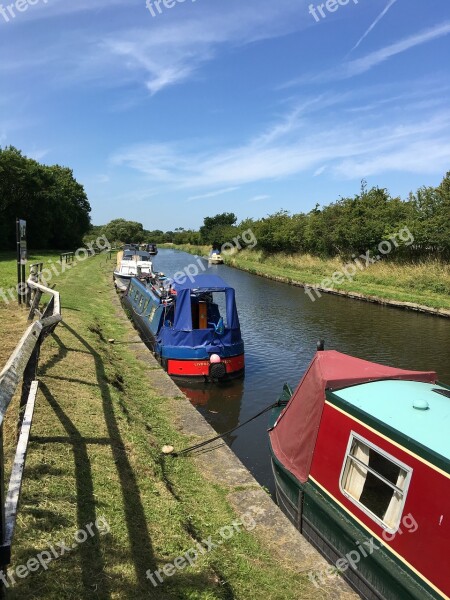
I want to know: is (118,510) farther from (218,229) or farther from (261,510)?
(218,229)

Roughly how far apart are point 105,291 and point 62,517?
18820 millimetres

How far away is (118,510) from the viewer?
Answer: 420cm

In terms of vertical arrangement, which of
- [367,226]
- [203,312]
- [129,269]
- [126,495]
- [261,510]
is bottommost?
[261,510]

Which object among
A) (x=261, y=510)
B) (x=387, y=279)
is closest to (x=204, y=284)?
(x=261, y=510)

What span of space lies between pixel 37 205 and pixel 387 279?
3327 cm

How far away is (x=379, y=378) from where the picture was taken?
5.38 metres

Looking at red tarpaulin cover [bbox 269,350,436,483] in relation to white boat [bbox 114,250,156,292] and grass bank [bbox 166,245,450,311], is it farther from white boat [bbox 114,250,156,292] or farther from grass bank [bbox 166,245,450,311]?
white boat [bbox 114,250,156,292]

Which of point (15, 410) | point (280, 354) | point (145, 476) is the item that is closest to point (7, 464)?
point (15, 410)

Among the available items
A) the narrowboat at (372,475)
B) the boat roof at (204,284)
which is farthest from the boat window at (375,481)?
the boat roof at (204,284)

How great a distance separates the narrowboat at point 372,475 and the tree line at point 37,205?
3682cm

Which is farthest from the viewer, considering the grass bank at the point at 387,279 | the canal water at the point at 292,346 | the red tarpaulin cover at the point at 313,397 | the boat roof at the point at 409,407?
the grass bank at the point at 387,279

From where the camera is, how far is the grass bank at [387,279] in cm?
2348

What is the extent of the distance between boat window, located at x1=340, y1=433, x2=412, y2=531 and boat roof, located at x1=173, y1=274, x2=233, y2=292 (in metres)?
7.40

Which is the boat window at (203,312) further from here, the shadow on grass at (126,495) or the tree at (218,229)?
the tree at (218,229)
